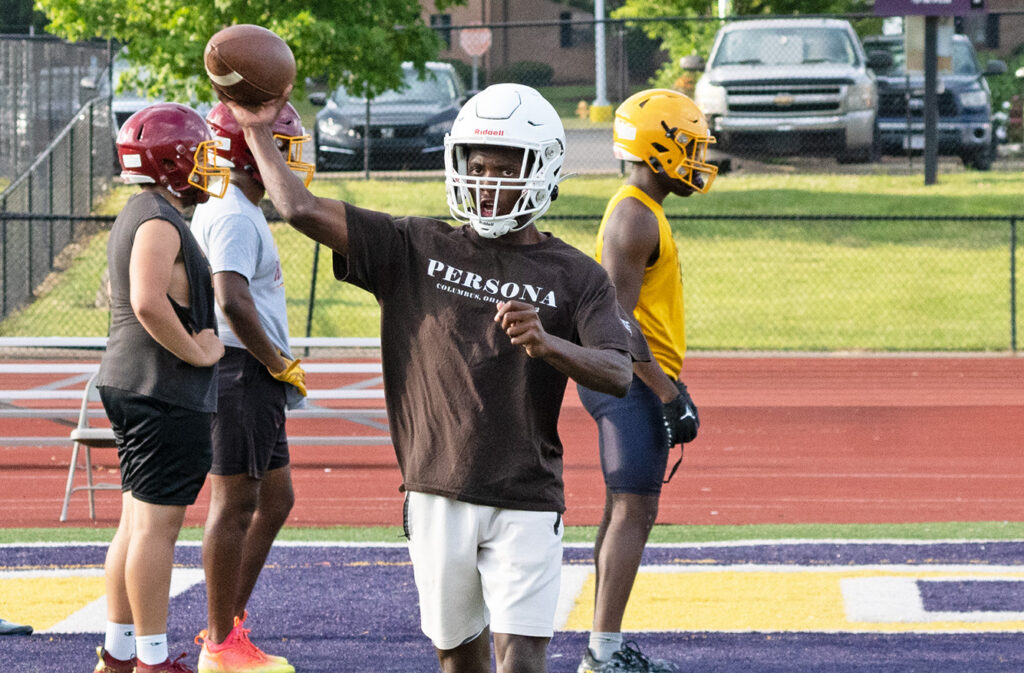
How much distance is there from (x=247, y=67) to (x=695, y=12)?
23637 millimetres

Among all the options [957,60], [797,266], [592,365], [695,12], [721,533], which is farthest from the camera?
[695,12]

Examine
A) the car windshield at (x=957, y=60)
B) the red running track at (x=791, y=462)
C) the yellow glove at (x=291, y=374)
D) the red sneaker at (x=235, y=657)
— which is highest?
the car windshield at (x=957, y=60)

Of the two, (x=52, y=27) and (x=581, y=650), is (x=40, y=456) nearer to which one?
(x=581, y=650)

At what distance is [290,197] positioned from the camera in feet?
12.0

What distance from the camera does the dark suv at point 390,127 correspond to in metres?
20.7

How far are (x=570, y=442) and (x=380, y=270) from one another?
23.3ft

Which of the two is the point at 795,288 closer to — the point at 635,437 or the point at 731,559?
the point at 731,559

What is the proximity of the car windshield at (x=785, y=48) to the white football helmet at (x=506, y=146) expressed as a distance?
16911 millimetres

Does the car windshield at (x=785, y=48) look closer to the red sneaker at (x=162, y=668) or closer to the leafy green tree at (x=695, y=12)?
the leafy green tree at (x=695, y=12)

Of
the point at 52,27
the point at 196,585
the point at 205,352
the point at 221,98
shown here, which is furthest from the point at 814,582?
the point at 52,27

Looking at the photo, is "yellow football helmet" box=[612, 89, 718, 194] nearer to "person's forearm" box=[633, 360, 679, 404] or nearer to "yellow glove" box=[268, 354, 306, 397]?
"person's forearm" box=[633, 360, 679, 404]

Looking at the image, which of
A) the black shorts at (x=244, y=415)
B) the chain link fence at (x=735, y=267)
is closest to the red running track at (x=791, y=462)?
the chain link fence at (x=735, y=267)

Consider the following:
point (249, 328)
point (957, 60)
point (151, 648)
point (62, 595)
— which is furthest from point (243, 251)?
point (957, 60)

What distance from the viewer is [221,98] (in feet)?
12.8
